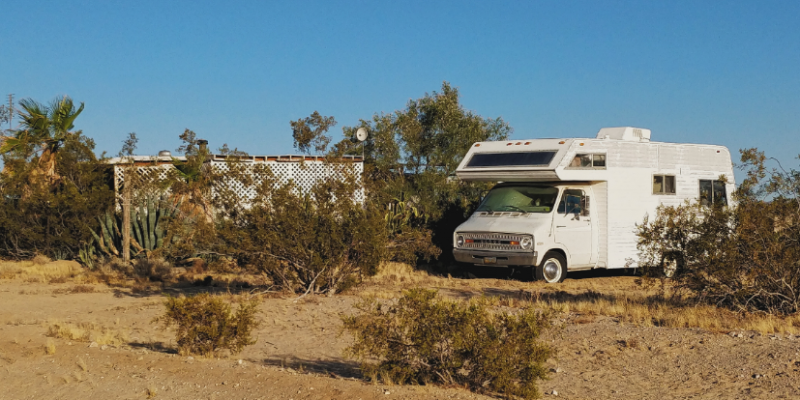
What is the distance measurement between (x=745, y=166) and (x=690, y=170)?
5498 millimetres

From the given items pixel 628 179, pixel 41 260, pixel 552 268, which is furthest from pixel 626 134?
pixel 41 260

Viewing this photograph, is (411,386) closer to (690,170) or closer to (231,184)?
(231,184)

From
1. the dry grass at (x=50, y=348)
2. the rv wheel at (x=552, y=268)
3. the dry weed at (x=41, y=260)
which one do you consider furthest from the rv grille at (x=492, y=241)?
the dry weed at (x=41, y=260)

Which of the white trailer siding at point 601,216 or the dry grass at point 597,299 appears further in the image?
the white trailer siding at point 601,216

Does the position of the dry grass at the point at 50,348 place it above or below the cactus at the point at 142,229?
below

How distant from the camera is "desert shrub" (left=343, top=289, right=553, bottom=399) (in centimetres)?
670

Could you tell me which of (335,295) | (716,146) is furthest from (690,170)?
(335,295)

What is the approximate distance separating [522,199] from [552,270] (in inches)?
57.3

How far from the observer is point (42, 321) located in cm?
1095

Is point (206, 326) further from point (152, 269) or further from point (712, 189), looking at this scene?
point (712, 189)

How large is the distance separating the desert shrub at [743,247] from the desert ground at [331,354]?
389 mm

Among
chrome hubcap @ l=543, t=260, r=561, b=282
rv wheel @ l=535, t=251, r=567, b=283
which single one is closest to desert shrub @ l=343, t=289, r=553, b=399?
rv wheel @ l=535, t=251, r=567, b=283

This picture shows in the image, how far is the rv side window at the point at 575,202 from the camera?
1505 cm

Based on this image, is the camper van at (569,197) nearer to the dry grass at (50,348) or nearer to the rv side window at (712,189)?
the rv side window at (712,189)
